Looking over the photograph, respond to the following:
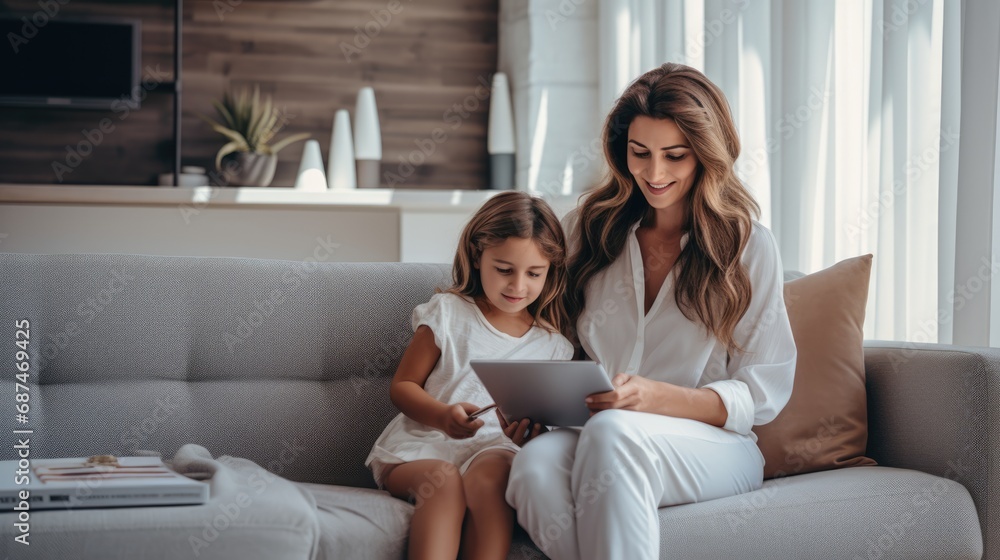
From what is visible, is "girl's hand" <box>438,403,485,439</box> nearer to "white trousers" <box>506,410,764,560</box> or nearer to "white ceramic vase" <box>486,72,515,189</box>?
"white trousers" <box>506,410,764,560</box>

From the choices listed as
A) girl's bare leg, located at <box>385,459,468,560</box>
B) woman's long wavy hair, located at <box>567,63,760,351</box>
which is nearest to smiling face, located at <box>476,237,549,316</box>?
woman's long wavy hair, located at <box>567,63,760,351</box>

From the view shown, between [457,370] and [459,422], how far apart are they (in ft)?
0.67

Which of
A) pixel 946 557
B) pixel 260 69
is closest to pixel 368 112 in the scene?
pixel 260 69

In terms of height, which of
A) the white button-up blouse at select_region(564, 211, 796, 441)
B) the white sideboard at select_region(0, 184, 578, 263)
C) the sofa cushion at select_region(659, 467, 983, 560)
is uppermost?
the white sideboard at select_region(0, 184, 578, 263)

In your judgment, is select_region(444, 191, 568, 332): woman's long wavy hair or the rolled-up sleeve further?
select_region(444, 191, 568, 332): woman's long wavy hair

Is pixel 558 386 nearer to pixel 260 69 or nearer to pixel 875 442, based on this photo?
pixel 875 442

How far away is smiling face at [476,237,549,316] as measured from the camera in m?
1.90

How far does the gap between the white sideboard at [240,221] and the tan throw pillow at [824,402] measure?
226 centimetres

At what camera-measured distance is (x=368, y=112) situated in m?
4.39

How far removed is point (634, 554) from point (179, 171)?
10.9 ft

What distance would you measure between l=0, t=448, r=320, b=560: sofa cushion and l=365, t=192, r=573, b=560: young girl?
23 cm

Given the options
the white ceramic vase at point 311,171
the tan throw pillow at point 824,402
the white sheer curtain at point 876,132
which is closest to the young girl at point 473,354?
the tan throw pillow at point 824,402

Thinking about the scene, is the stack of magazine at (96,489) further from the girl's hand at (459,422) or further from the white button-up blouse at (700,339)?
the white button-up blouse at (700,339)

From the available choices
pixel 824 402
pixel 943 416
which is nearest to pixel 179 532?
pixel 824 402
